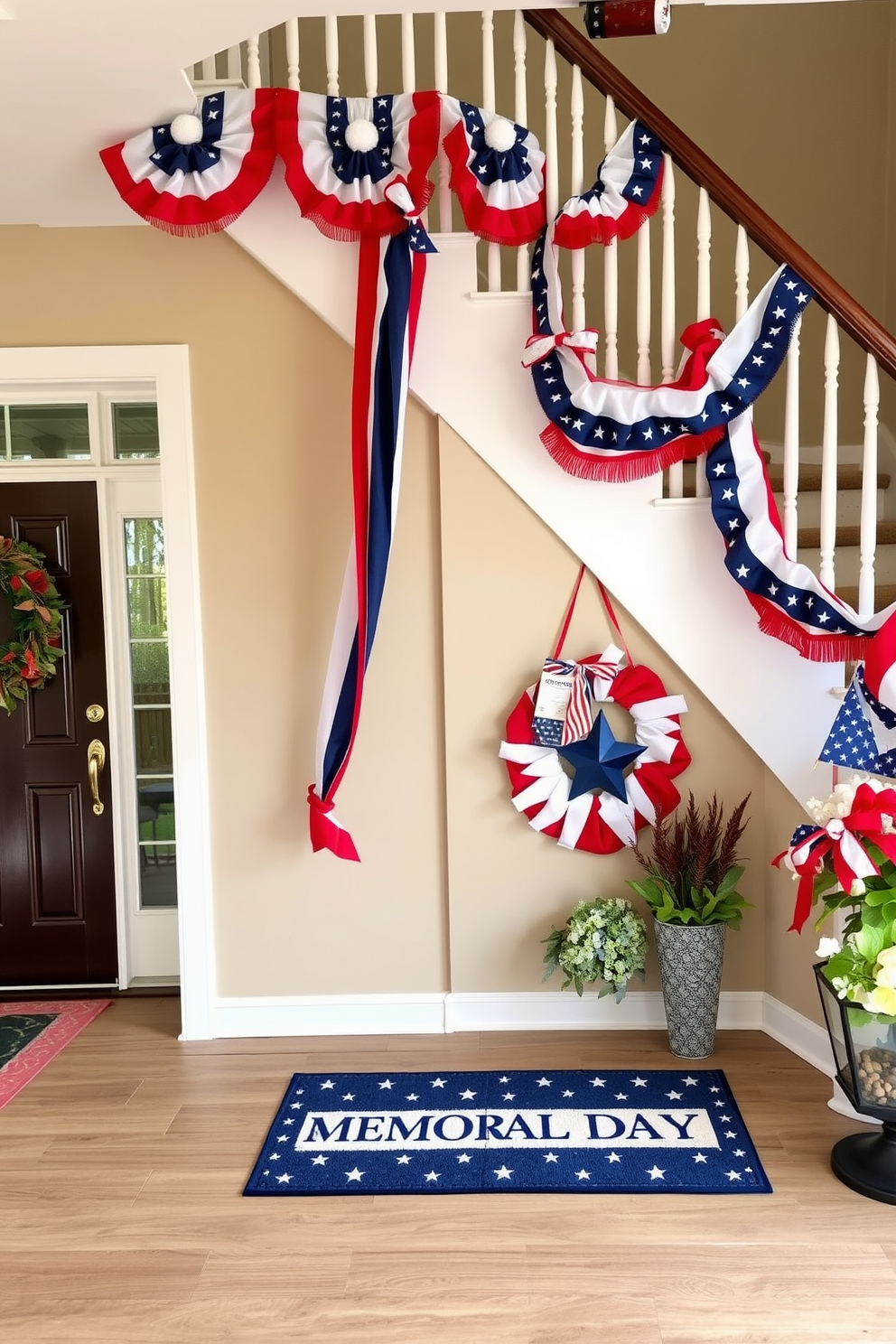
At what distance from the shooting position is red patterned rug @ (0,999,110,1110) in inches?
125

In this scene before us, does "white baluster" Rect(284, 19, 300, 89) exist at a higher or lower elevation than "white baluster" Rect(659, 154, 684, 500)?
higher

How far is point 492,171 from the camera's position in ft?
9.71

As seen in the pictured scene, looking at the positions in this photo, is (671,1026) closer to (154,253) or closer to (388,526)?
(388,526)

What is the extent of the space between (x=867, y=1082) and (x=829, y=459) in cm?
160

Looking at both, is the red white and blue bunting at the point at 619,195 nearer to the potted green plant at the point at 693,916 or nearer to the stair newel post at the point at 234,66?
the stair newel post at the point at 234,66

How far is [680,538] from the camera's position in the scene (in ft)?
10.2

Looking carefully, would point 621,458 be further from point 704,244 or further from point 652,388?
point 704,244

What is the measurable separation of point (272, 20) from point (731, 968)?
2908mm

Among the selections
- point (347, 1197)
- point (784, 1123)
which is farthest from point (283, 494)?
point (784, 1123)

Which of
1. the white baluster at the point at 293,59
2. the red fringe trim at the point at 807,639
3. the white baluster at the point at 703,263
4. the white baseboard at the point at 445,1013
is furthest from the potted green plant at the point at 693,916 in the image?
the white baluster at the point at 293,59

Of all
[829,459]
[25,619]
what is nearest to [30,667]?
[25,619]

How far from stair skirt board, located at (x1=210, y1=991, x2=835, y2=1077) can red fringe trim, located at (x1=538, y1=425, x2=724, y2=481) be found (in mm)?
1607

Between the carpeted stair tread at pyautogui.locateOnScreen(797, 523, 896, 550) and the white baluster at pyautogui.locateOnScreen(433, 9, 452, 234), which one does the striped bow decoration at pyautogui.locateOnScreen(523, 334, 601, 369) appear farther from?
the carpeted stair tread at pyautogui.locateOnScreen(797, 523, 896, 550)

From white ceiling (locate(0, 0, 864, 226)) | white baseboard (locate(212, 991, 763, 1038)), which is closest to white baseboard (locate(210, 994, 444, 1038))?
white baseboard (locate(212, 991, 763, 1038))
